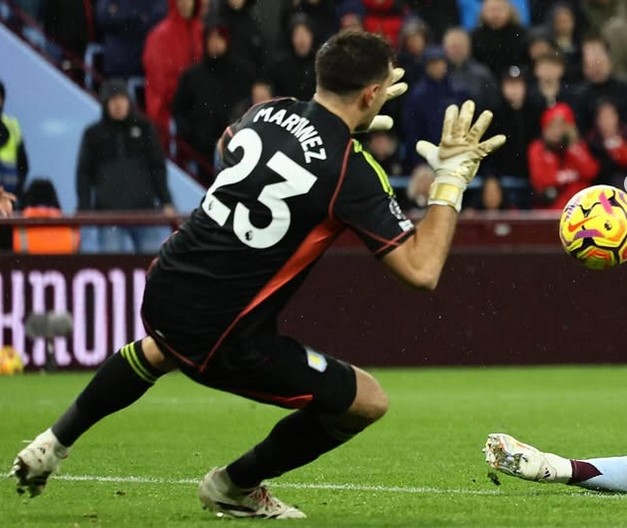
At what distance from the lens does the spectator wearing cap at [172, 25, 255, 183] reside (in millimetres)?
15375

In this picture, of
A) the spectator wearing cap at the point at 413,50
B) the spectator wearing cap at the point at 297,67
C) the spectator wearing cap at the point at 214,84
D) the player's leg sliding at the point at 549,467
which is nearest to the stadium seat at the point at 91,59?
the spectator wearing cap at the point at 214,84

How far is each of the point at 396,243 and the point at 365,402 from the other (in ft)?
1.93

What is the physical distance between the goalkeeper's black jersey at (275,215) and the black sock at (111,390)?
0.32 metres

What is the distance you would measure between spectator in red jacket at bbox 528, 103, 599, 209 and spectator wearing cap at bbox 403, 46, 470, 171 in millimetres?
924

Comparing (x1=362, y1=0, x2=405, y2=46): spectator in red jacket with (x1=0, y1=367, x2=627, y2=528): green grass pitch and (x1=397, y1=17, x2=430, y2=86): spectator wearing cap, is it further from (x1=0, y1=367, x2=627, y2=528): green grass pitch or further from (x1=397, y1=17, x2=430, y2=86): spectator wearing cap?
(x1=0, y1=367, x2=627, y2=528): green grass pitch

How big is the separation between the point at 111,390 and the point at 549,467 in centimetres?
174

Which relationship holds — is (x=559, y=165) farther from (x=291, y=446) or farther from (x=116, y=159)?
(x=291, y=446)

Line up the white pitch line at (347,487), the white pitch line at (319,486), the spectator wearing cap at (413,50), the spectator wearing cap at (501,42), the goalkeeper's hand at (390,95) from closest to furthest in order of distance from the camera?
the goalkeeper's hand at (390,95) < the white pitch line at (347,487) < the white pitch line at (319,486) < the spectator wearing cap at (413,50) < the spectator wearing cap at (501,42)

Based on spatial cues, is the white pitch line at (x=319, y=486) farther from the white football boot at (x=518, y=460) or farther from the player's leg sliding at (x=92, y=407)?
the player's leg sliding at (x=92, y=407)

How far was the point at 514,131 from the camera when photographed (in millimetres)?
15414

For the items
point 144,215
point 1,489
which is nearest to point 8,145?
point 144,215

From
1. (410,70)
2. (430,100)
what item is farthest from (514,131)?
(410,70)

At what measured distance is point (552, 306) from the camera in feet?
45.2

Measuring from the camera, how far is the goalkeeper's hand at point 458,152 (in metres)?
5.77
